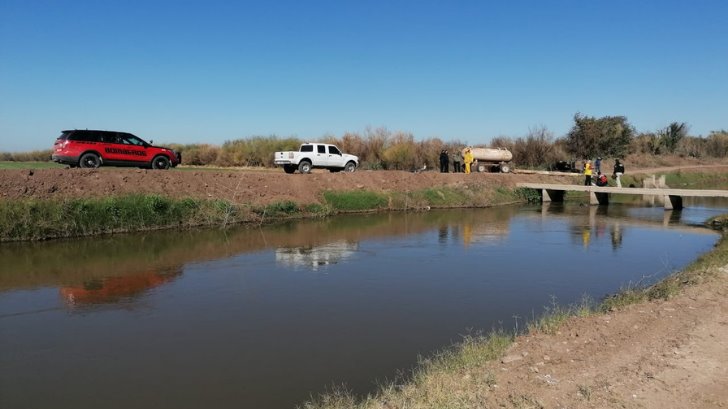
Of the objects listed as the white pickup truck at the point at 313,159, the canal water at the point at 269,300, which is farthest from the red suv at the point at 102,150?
the white pickup truck at the point at 313,159

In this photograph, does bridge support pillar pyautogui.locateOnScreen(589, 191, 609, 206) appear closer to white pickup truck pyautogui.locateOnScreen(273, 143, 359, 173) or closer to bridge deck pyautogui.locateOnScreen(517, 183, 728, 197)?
bridge deck pyautogui.locateOnScreen(517, 183, 728, 197)

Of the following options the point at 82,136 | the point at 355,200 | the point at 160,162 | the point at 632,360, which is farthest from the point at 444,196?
the point at 632,360

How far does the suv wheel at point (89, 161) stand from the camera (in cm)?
2430

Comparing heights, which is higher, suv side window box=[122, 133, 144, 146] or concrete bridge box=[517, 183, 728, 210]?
suv side window box=[122, 133, 144, 146]

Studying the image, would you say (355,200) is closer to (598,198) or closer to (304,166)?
(304,166)

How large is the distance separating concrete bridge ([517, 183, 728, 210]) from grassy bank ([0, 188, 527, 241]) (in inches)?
426

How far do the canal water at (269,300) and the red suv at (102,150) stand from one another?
5453mm

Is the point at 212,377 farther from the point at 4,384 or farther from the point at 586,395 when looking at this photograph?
the point at 586,395

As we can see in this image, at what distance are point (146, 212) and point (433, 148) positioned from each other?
31.0 meters

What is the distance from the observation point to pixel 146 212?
75.7 ft

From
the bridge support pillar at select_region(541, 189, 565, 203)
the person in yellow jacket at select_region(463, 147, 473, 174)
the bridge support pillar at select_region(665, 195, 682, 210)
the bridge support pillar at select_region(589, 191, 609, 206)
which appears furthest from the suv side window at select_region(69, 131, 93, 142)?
the bridge support pillar at select_region(665, 195, 682, 210)

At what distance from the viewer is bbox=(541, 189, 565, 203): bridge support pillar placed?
38719 mm

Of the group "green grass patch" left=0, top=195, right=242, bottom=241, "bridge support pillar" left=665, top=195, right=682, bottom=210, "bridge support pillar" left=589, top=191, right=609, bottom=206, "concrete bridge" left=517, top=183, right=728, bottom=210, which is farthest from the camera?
"bridge support pillar" left=589, top=191, right=609, bottom=206

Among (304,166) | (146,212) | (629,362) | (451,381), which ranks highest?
(304,166)
